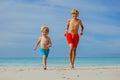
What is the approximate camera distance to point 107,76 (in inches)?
399

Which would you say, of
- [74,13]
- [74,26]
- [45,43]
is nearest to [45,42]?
[45,43]

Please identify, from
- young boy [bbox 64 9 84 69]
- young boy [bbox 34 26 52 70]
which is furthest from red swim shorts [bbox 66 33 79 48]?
young boy [bbox 34 26 52 70]

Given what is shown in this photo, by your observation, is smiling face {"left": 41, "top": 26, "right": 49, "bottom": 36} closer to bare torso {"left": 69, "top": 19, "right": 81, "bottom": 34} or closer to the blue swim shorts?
the blue swim shorts

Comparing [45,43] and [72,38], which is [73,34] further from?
[45,43]

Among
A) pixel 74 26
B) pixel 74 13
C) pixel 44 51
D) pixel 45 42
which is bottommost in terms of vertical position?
pixel 44 51

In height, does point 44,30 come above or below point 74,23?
below

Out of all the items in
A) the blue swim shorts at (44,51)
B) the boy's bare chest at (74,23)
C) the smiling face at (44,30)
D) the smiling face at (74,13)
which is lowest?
the blue swim shorts at (44,51)

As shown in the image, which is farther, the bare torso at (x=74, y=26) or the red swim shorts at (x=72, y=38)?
the bare torso at (x=74, y=26)

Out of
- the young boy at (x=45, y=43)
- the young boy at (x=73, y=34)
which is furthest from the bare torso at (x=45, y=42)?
the young boy at (x=73, y=34)

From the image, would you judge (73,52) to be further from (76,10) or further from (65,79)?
(65,79)

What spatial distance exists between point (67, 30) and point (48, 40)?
706 mm

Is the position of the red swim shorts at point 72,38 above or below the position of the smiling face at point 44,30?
below

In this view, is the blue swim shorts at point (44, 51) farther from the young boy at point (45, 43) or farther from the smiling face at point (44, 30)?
the smiling face at point (44, 30)

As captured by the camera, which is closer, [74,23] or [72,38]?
[72,38]
